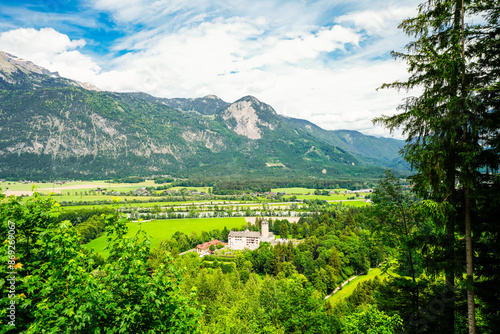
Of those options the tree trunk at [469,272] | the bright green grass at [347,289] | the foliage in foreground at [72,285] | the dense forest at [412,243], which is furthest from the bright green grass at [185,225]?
the tree trunk at [469,272]

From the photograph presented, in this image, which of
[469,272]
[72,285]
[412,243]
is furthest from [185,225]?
[469,272]

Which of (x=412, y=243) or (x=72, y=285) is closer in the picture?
(x=72, y=285)

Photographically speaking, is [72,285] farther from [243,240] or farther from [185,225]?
[185,225]

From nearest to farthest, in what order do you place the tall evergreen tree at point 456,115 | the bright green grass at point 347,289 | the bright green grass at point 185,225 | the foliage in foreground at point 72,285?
the foliage in foreground at point 72,285 → the tall evergreen tree at point 456,115 → the bright green grass at point 347,289 → the bright green grass at point 185,225

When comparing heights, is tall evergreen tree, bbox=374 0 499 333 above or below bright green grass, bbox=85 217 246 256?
above

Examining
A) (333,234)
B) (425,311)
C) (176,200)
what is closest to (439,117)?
(425,311)

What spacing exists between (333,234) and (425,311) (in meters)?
52.3

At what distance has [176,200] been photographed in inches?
5017

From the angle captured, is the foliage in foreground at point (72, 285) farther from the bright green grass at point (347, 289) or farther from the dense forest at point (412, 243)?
the bright green grass at point (347, 289)

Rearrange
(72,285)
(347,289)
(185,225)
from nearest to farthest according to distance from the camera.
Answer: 1. (72,285)
2. (347,289)
3. (185,225)

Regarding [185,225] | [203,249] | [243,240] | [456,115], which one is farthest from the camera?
[185,225]

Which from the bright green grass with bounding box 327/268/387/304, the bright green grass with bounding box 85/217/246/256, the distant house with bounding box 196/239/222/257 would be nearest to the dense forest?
the bright green grass with bounding box 327/268/387/304

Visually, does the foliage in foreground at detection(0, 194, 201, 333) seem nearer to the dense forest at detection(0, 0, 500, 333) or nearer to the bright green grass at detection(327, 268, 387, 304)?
the dense forest at detection(0, 0, 500, 333)

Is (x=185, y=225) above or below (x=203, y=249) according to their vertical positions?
above
